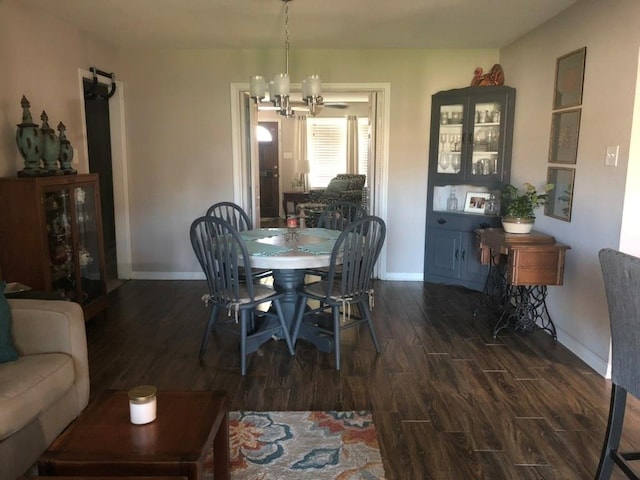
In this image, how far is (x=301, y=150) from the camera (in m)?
10.1

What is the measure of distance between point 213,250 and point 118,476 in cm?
167

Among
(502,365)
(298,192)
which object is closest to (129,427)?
(502,365)

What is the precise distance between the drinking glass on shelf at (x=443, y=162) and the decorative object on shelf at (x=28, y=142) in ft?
11.7

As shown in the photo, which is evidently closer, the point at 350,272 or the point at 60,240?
the point at 350,272

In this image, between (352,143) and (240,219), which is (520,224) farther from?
(352,143)

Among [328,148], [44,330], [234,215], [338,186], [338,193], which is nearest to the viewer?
[44,330]

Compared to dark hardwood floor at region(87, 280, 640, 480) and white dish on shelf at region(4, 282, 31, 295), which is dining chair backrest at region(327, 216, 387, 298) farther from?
white dish on shelf at region(4, 282, 31, 295)

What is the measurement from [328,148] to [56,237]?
7293 millimetres

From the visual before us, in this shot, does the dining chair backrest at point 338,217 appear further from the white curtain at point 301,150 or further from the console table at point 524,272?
the white curtain at point 301,150

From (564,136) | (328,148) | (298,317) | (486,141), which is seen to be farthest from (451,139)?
(328,148)

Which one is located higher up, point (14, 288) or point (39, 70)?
point (39, 70)

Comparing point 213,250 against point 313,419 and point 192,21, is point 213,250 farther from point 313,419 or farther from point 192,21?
point 192,21

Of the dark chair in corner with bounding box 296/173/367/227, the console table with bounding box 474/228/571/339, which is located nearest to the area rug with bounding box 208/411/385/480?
the console table with bounding box 474/228/571/339

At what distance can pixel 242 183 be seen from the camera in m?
5.24
